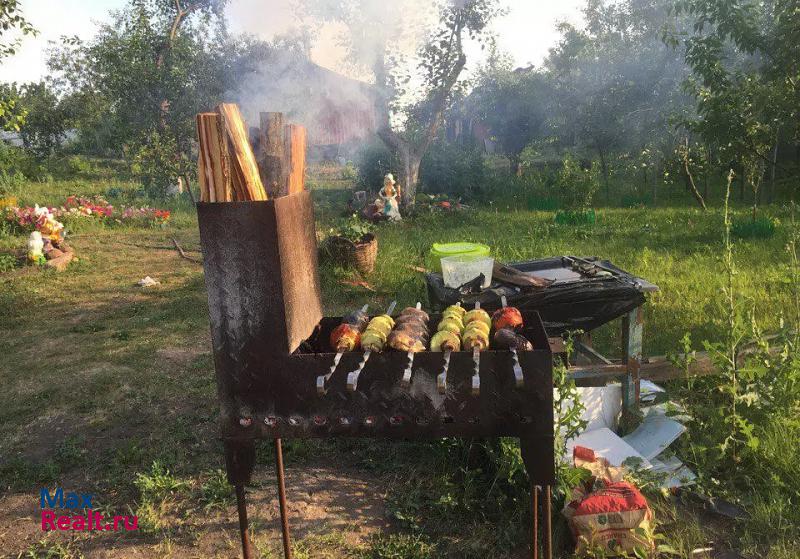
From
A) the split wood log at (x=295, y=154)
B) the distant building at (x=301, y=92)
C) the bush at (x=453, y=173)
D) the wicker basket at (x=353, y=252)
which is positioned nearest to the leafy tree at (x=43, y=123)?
the bush at (x=453, y=173)

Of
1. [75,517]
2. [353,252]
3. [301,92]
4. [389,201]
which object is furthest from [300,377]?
[389,201]

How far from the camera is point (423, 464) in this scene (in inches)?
148

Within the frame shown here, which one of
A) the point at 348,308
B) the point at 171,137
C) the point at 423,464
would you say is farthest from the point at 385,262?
the point at 171,137

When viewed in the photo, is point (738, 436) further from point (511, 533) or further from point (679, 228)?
point (679, 228)

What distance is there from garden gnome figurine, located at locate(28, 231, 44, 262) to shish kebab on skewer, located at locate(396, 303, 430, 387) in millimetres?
9180

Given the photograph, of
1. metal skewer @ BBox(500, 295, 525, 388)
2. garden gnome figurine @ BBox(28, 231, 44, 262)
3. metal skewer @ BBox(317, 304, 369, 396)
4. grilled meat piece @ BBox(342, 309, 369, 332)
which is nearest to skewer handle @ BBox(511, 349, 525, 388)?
metal skewer @ BBox(500, 295, 525, 388)

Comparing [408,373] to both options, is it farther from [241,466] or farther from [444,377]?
[241,466]

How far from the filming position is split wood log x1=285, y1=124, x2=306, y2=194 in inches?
106

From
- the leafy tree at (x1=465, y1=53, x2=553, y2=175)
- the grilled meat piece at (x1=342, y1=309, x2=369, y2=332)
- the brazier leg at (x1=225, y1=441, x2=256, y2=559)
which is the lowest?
the brazier leg at (x1=225, y1=441, x2=256, y2=559)

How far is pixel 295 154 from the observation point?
109 inches

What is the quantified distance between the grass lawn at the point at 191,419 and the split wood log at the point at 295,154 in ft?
6.22

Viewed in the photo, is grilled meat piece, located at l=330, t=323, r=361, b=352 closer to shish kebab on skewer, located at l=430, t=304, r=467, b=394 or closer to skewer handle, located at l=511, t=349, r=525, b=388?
shish kebab on skewer, located at l=430, t=304, r=467, b=394

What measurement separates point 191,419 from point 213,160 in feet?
9.06

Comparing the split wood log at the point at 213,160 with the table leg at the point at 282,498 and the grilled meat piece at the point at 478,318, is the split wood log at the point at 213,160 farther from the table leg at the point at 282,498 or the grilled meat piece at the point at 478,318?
the grilled meat piece at the point at 478,318
